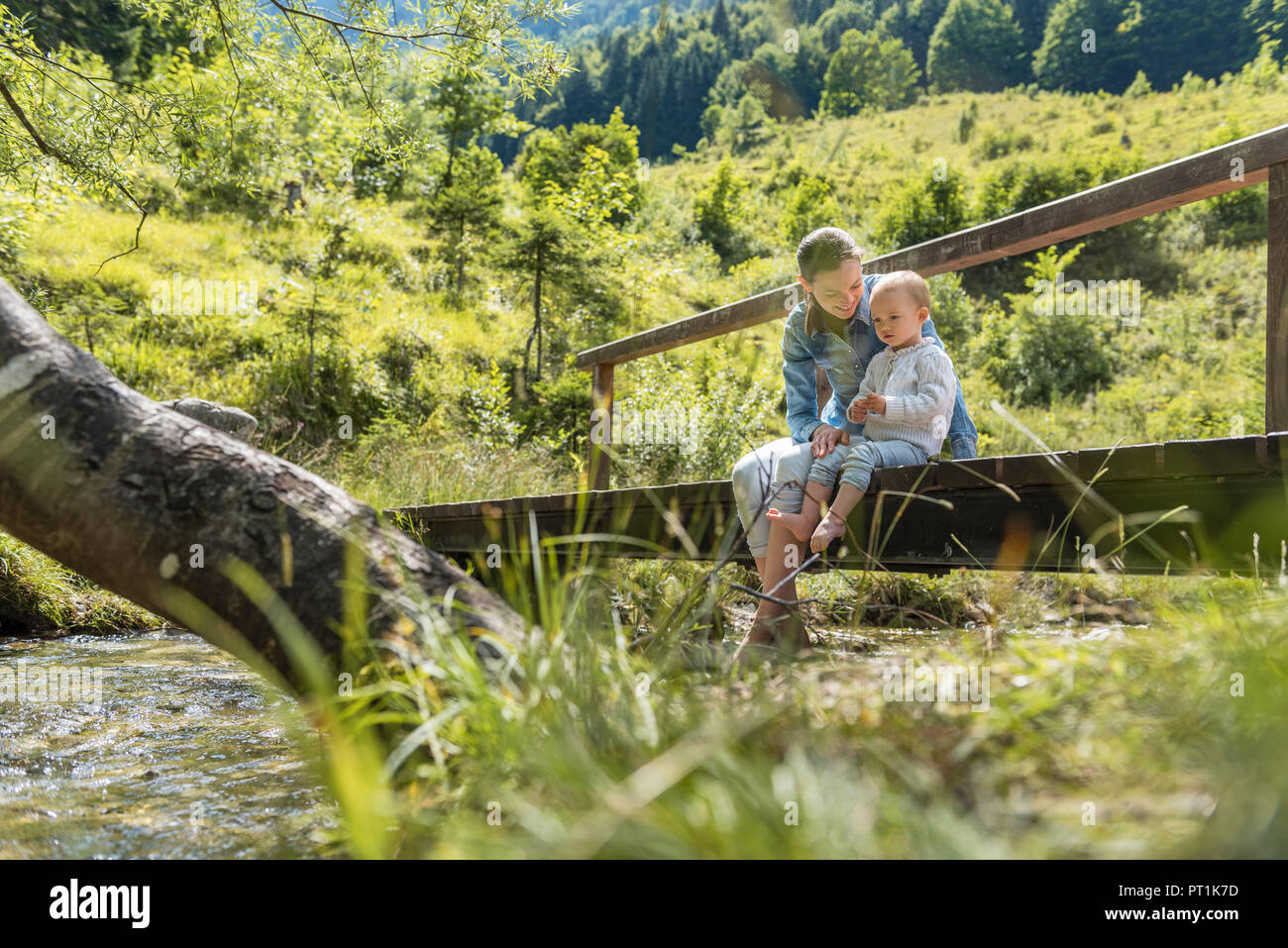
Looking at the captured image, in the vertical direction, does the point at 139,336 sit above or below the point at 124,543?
above

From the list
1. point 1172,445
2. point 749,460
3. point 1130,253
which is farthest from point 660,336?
point 1130,253

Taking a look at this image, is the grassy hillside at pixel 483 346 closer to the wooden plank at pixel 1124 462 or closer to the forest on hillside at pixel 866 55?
the wooden plank at pixel 1124 462

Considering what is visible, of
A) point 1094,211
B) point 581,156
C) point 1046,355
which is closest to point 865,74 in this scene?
point 581,156

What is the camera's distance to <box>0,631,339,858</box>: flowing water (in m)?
1.55

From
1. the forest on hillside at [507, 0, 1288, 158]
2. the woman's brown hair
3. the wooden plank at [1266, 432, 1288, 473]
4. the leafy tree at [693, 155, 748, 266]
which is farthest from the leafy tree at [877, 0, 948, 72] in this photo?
the wooden plank at [1266, 432, 1288, 473]

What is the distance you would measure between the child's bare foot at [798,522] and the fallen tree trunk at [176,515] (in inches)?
49.5

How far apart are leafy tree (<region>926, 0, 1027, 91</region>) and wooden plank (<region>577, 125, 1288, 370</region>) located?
61.3 m

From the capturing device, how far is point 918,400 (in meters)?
2.88

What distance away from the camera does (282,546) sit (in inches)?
63.2

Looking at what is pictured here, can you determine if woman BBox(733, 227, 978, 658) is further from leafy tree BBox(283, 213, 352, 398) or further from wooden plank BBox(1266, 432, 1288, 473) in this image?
leafy tree BBox(283, 213, 352, 398)

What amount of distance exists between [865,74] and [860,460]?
62.2 m

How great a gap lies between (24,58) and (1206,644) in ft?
18.7

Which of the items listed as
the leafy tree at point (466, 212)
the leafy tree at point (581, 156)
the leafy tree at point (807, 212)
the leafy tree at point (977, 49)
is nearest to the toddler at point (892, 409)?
the leafy tree at point (466, 212)
